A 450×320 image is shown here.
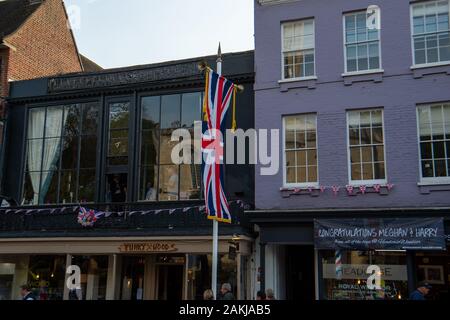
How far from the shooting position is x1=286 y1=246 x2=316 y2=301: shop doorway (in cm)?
1666

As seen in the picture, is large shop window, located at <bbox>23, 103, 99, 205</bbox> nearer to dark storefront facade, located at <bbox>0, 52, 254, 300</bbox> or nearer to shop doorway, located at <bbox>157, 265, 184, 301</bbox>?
dark storefront facade, located at <bbox>0, 52, 254, 300</bbox>

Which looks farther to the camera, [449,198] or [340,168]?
[340,168]

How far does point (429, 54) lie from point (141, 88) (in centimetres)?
986

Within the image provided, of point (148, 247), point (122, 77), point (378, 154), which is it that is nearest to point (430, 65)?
point (378, 154)

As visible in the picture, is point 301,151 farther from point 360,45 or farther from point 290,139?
point 360,45

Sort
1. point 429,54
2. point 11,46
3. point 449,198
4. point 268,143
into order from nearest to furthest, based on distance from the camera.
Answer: point 449,198
point 429,54
point 268,143
point 11,46

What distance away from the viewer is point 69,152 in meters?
19.5

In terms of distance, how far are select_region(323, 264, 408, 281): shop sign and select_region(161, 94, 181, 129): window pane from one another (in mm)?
7221

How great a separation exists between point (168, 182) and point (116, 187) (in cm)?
215

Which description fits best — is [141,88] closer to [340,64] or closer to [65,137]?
[65,137]
